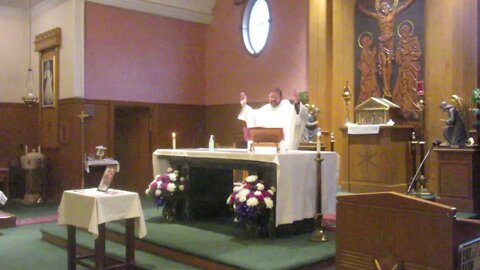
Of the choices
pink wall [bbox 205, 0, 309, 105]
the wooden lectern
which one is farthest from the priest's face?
the wooden lectern

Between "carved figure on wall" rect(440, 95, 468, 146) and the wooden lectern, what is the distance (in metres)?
5.39

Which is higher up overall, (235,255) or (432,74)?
(432,74)

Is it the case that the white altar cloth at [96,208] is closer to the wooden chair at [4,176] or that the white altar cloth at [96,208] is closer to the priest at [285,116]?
the priest at [285,116]

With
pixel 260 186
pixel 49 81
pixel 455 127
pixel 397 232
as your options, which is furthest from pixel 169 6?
pixel 397 232

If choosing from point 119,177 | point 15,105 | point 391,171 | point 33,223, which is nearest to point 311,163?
point 391,171

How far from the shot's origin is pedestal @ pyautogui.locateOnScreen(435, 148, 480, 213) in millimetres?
7195

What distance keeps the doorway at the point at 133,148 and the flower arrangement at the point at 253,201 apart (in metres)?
5.86

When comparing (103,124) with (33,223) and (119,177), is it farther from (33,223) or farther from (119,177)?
(33,223)

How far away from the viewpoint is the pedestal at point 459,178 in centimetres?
720

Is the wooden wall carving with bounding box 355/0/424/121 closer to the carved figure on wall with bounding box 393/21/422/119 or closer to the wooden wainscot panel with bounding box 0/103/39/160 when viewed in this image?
the carved figure on wall with bounding box 393/21/422/119

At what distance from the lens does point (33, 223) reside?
8.26m

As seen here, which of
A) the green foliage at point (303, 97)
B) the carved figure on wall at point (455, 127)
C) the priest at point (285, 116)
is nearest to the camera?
the priest at point (285, 116)

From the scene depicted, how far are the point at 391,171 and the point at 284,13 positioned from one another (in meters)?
4.26

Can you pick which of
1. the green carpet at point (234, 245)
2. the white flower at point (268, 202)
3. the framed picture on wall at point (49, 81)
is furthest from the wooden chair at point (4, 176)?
the white flower at point (268, 202)
